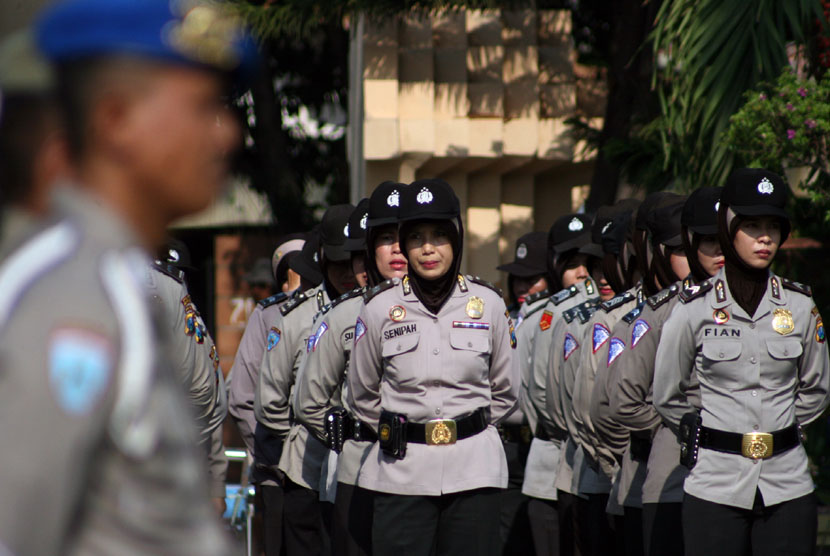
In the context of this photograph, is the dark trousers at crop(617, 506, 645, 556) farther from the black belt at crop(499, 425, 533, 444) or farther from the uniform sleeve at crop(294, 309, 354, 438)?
the black belt at crop(499, 425, 533, 444)

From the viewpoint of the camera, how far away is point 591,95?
14109 mm

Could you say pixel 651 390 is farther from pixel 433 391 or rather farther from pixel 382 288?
pixel 382 288

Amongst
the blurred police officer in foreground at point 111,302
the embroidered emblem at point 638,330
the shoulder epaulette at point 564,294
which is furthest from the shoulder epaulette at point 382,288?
the blurred police officer in foreground at point 111,302

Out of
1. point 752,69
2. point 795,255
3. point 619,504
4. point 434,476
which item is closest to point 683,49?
point 752,69

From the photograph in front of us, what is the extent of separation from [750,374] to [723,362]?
124 millimetres

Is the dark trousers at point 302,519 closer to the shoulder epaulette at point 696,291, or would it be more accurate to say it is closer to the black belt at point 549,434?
the black belt at point 549,434

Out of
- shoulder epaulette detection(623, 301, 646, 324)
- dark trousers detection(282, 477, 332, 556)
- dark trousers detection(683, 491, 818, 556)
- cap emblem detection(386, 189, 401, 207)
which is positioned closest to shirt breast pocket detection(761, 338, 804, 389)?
dark trousers detection(683, 491, 818, 556)

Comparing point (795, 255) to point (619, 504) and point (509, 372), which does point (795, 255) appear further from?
point (509, 372)

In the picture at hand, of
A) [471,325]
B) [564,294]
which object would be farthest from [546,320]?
[471,325]

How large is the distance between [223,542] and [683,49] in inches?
325

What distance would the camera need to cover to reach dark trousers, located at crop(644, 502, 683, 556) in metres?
6.34

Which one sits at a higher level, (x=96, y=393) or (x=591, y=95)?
(x=591, y=95)

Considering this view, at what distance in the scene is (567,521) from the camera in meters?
8.09

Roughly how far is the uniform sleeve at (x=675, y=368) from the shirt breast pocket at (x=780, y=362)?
332 mm
